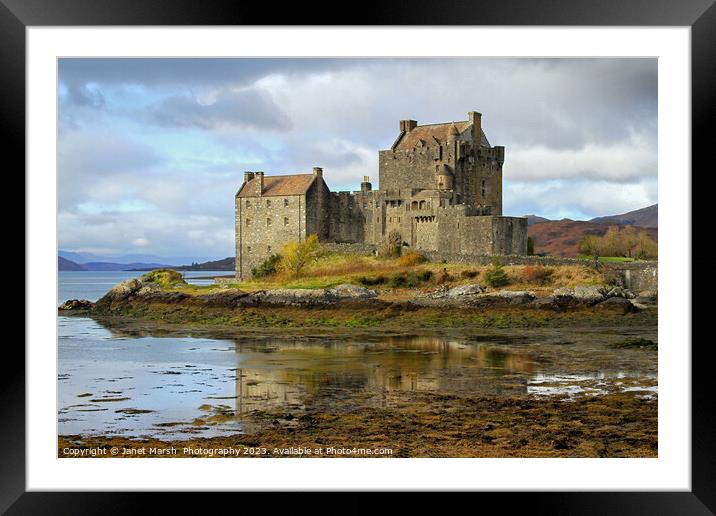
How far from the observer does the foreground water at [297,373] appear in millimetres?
12000

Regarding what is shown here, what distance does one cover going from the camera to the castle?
93.6 feet

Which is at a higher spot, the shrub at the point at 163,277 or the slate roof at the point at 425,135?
the slate roof at the point at 425,135

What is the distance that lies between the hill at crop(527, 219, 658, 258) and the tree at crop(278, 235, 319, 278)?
300 inches

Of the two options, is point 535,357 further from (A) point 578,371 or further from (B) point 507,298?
(B) point 507,298

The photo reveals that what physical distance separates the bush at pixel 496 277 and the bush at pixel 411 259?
9.99 ft

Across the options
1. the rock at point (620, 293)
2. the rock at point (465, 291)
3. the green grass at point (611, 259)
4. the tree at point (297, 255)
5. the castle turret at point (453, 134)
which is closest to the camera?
the rock at point (620, 293)

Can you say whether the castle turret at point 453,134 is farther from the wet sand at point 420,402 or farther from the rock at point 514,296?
the wet sand at point 420,402

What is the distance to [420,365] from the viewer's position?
1498cm

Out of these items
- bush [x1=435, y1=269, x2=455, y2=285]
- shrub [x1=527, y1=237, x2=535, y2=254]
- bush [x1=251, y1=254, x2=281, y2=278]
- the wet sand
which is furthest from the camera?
bush [x1=251, y1=254, x2=281, y2=278]

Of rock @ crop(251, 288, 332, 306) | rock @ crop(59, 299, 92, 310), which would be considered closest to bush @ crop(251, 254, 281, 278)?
rock @ crop(251, 288, 332, 306)

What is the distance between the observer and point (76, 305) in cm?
2434

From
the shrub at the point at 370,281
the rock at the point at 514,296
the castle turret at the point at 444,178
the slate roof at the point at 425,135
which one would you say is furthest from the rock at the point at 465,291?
the slate roof at the point at 425,135

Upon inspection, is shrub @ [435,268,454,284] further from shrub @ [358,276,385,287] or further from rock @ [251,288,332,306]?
rock @ [251,288,332,306]
